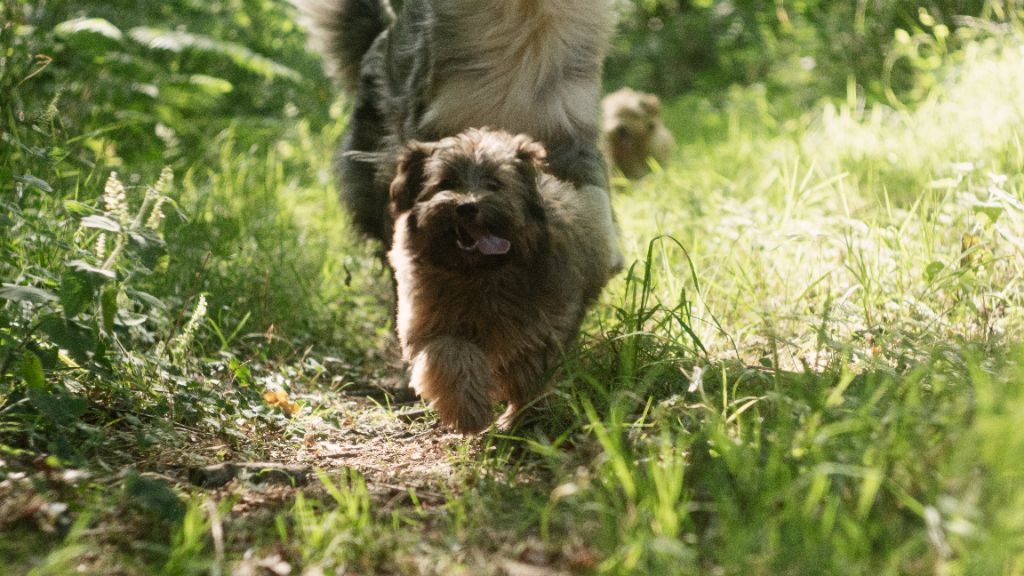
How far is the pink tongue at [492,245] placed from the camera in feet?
10.8

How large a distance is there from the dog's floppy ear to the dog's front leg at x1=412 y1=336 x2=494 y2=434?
0.51 m

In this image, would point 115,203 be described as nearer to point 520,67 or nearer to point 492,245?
point 492,245

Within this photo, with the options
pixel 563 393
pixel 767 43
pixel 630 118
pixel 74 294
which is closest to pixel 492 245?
pixel 563 393

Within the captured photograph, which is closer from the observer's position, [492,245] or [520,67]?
[492,245]

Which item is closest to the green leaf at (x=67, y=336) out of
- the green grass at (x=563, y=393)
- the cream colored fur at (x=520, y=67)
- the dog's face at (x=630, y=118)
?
the green grass at (x=563, y=393)

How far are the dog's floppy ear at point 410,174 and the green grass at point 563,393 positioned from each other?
0.72m

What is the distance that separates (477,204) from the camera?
3.25m

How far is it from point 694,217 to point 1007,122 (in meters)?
1.61

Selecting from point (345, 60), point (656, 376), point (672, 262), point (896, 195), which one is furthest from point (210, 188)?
point (896, 195)

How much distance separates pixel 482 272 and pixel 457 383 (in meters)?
0.36

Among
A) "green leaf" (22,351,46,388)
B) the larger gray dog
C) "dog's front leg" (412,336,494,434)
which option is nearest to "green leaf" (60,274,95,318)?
"green leaf" (22,351,46,388)

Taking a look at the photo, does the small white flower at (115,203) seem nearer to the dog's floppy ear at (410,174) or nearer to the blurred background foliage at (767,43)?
the dog's floppy ear at (410,174)

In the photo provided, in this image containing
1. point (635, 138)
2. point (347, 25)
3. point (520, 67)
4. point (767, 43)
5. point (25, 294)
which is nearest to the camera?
point (25, 294)

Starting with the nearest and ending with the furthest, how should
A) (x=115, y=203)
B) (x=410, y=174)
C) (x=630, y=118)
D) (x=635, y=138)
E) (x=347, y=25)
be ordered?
1. (x=115, y=203)
2. (x=410, y=174)
3. (x=347, y=25)
4. (x=635, y=138)
5. (x=630, y=118)
